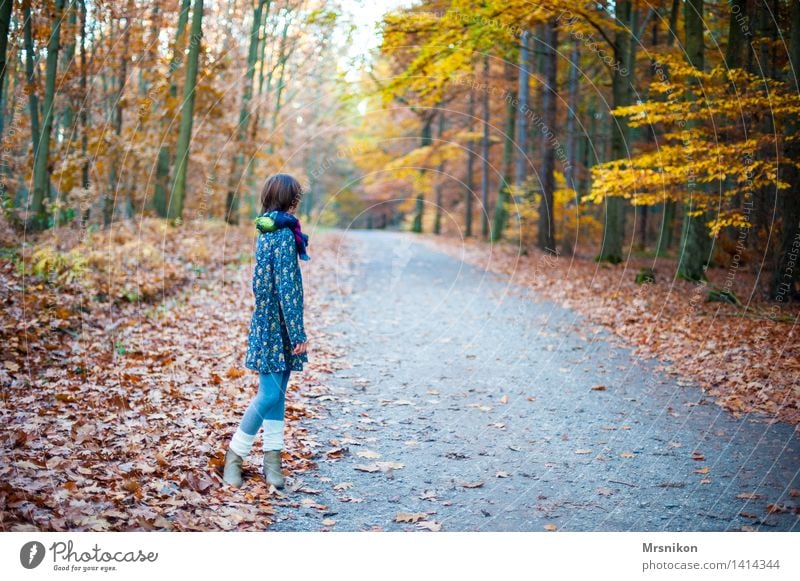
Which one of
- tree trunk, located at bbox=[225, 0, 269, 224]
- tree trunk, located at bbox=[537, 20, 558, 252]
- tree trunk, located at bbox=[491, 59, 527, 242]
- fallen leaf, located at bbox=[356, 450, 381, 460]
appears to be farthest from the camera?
tree trunk, located at bbox=[491, 59, 527, 242]

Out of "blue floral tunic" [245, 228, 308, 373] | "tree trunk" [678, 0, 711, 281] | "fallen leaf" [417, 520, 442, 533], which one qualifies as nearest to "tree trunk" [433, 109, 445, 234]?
"tree trunk" [678, 0, 711, 281]

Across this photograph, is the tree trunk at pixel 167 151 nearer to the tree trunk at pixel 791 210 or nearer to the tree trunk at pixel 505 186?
the tree trunk at pixel 505 186

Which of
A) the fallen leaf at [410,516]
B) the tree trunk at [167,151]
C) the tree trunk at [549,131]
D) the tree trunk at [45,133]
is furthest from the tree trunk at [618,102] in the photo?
the fallen leaf at [410,516]

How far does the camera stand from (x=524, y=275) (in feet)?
53.5

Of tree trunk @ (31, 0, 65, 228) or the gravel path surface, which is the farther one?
tree trunk @ (31, 0, 65, 228)

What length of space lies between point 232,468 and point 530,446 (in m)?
2.48

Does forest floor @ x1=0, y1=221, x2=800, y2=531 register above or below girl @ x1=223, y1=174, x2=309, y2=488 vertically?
below

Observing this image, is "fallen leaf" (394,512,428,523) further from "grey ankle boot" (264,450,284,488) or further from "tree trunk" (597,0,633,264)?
"tree trunk" (597,0,633,264)
